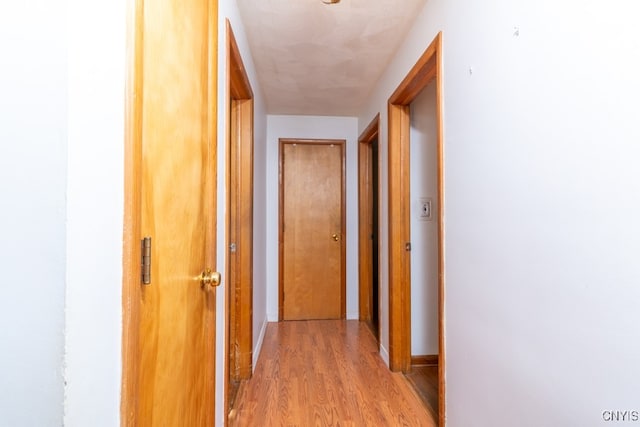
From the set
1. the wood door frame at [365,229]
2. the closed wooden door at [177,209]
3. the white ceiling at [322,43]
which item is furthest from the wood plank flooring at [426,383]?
the white ceiling at [322,43]

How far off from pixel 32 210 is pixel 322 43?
2124 mm

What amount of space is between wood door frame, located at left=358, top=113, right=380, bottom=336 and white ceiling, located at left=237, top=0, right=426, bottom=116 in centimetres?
69

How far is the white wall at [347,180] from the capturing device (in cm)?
360

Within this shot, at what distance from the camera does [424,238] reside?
2545 mm

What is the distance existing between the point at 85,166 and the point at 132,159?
118mm

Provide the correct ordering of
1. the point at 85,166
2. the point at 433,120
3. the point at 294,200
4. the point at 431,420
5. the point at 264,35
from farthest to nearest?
the point at 294,200, the point at 433,120, the point at 264,35, the point at 431,420, the point at 85,166

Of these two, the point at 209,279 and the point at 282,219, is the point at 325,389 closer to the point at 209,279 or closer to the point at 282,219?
the point at 209,279

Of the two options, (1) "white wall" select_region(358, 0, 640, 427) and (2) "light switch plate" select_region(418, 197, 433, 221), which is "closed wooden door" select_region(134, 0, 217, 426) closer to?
(1) "white wall" select_region(358, 0, 640, 427)

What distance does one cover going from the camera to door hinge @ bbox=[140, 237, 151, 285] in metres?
0.64

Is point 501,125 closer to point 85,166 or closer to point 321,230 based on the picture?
point 85,166

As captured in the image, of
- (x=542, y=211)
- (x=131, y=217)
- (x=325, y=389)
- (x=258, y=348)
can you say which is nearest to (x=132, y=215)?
(x=131, y=217)

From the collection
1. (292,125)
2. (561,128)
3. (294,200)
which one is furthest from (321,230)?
(561,128)

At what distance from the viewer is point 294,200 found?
3.67 metres

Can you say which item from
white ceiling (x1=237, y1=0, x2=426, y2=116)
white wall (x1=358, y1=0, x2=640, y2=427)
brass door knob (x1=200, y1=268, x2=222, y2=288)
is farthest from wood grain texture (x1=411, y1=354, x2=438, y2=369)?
white ceiling (x1=237, y1=0, x2=426, y2=116)
